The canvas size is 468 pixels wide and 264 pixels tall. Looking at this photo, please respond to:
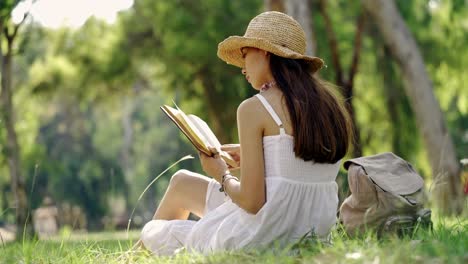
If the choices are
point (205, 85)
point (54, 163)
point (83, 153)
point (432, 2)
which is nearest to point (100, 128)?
point (83, 153)

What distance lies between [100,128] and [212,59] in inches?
1187

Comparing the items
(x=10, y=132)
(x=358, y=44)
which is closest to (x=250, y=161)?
(x=10, y=132)

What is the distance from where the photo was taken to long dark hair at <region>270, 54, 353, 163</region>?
4.64 meters

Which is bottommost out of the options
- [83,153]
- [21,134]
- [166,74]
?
[83,153]

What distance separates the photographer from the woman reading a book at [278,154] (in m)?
4.64

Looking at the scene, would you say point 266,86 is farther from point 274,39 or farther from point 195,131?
point 195,131

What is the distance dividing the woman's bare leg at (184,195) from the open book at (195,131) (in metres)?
0.38

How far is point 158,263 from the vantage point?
15.0ft

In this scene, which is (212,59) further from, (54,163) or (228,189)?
(228,189)

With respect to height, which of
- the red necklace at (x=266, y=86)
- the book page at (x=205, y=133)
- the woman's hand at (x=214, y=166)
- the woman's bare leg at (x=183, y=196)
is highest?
the red necklace at (x=266, y=86)

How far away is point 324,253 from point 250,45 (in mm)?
1241

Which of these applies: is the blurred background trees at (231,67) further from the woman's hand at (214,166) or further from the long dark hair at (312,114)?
the woman's hand at (214,166)

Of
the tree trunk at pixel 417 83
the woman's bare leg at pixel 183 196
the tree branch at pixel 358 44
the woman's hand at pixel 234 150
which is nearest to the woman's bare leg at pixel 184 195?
the woman's bare leg at pixel 183 196

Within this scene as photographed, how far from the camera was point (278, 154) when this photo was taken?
15.3 feet
